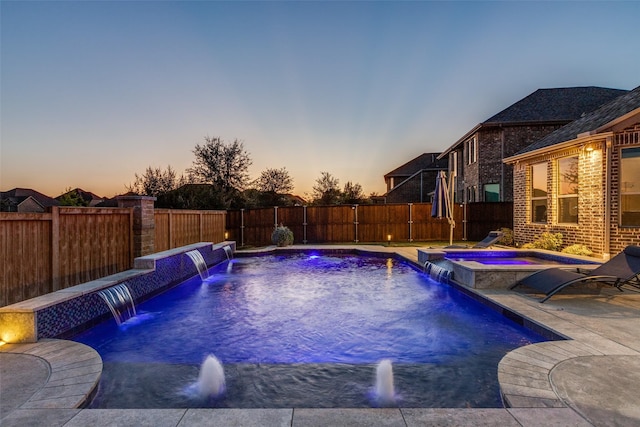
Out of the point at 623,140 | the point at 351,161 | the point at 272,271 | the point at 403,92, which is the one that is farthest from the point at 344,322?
the point at 351,161

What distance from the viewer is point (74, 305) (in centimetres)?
488

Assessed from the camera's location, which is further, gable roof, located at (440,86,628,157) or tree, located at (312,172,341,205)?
tree, located at (312,172,341,205)

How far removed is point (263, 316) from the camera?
613 centimetres

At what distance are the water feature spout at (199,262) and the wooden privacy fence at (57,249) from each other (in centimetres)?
236

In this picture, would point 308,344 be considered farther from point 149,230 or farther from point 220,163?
point 220,163

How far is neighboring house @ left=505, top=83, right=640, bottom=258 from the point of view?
27.2 feet

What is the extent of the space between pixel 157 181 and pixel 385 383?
29.8 meters

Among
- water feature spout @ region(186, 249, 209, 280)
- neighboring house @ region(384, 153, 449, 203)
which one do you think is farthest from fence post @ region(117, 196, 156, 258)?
neighboring house @ region(384, 153, 449, 203)

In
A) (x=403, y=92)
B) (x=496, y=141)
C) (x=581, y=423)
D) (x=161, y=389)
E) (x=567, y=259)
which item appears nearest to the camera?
(x=581, y=423)

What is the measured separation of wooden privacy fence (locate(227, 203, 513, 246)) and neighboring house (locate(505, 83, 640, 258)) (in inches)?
218

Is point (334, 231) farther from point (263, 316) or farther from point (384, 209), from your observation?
point (263, 316)

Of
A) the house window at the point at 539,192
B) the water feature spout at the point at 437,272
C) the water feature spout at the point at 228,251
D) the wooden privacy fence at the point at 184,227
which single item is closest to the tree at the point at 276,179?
the wooden privacy fence at the point at 184,227

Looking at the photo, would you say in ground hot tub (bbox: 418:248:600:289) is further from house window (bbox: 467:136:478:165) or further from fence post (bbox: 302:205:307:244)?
house window (bbox: 467:136:478:165)

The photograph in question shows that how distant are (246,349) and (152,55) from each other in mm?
11165
